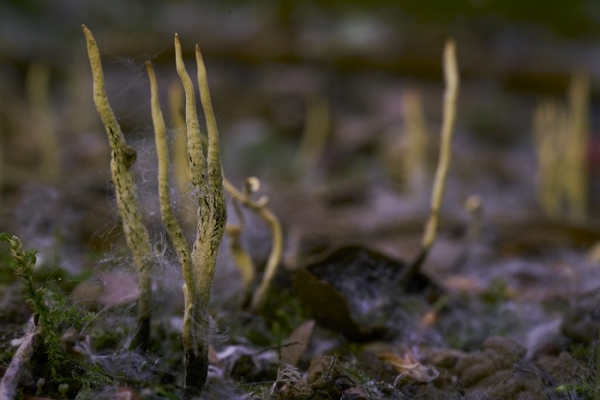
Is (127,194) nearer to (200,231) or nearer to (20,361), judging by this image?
(200,231)

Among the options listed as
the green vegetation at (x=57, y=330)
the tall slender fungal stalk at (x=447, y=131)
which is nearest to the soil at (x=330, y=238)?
the green vegetation at (x=57, y=330)

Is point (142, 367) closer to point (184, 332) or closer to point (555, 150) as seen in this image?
point (184, 332)

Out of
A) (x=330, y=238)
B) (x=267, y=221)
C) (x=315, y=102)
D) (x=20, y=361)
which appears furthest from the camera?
(x=315, y=102)

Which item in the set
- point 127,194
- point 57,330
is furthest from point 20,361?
point 127,194

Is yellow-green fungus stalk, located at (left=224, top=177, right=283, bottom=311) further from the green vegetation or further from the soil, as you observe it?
the green vegetation

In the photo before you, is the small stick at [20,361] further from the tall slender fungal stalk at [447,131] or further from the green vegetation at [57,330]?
the tall slender fungal stalk at [447,131]

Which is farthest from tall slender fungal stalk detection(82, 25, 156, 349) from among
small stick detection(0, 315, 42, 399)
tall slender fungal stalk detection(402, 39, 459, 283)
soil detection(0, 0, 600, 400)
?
tall slender fungal stalk detection(402, 39, 459, 283)

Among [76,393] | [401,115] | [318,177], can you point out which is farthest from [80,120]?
[76,393]
